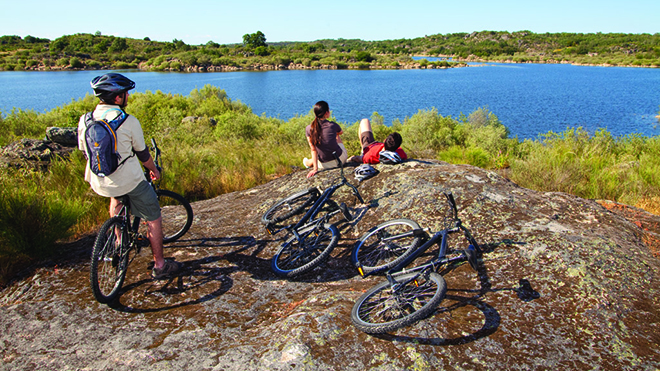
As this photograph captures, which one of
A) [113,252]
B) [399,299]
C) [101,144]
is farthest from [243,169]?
[399,299]

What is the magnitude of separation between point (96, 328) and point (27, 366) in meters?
0.48

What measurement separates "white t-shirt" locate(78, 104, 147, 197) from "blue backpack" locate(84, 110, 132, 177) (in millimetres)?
59

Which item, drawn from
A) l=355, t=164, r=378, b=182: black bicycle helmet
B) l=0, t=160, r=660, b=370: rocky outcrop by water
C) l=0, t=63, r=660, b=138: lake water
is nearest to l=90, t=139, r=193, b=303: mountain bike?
l=0, t=160, r=660, b=370: rocky outcrop by water

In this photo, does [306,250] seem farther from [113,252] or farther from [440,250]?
[113,252]

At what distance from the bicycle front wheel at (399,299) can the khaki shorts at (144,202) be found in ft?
7.68

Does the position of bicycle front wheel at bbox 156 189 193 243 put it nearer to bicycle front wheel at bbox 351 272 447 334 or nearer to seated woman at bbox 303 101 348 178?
seated woman at bbox 303 101 348 178

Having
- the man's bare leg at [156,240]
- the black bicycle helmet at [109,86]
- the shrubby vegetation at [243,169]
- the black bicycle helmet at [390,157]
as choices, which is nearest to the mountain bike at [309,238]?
the man's bare leg at [156,240]

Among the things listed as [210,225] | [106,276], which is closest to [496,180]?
[210,225]

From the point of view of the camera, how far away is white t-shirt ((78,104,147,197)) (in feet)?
10.9

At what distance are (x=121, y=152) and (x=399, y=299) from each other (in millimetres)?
2799

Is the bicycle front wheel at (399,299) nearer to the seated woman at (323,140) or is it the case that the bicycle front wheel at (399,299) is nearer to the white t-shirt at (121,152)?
the white t-shirt at (121,152)

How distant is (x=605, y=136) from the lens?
12328 mm

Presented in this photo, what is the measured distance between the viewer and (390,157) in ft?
18.3

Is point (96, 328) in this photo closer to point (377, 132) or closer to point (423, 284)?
point (423, 284)
